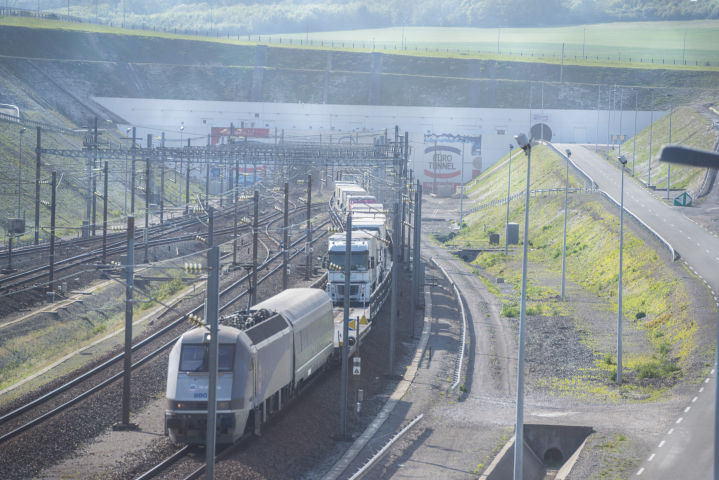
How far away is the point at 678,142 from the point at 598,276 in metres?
41.4

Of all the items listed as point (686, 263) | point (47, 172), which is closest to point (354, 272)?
point (686, 263)

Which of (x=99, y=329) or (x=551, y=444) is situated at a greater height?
(x=99, y=329)

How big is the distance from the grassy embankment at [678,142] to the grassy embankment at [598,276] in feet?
27.5

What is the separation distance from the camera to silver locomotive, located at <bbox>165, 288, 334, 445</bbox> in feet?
55.6

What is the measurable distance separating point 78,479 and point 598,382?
759 inches

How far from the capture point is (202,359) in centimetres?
1728

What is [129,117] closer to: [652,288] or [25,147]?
[25,147]

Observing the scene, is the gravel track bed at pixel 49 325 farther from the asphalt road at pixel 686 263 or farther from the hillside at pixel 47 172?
the asphalt road at pixel 686 263

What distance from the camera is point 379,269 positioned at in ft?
124

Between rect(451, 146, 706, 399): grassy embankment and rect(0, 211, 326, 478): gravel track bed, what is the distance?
14.1 metres

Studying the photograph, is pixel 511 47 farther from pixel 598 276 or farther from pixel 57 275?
pixel 57 275

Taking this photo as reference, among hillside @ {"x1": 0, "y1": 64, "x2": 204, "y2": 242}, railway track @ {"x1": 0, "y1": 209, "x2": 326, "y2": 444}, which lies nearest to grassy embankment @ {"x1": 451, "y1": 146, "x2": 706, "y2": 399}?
railway track @ {"x1": 0, "y1": 209, "x2": 326, "y2": 444}

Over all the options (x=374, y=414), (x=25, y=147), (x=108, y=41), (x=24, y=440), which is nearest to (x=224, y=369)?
(x=24, y=440)

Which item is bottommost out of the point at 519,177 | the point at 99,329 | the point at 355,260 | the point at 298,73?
the point at 99,329
